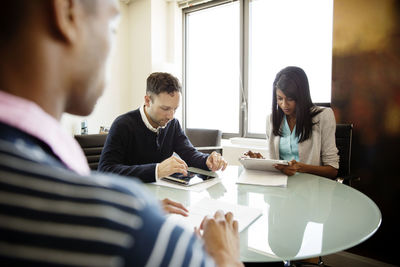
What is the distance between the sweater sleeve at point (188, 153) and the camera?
5.80 feet

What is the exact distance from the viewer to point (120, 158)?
1559 mm

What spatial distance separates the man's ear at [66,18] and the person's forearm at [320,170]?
1.54m

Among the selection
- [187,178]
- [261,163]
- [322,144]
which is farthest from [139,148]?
[322,144]

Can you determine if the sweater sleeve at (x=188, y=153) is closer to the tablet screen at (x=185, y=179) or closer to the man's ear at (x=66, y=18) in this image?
the tablet screen at (x=185, y=179)

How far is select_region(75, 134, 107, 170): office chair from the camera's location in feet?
6.82

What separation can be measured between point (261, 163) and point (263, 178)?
0.31 feet

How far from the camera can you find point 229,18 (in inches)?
147

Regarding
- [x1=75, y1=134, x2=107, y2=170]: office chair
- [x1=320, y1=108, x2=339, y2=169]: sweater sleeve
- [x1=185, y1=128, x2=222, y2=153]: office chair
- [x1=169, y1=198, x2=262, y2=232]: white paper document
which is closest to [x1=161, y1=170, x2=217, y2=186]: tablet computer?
[x1=169, y1=198, x2=262, y2=232]: white paper document

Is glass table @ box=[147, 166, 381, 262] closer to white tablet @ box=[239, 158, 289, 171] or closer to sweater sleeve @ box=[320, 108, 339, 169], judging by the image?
white tablet @ box=[239, 158, 289, 171]

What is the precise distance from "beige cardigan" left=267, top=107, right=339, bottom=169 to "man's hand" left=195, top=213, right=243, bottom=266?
143 centimetres

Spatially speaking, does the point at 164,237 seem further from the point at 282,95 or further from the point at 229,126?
the point at 229,126

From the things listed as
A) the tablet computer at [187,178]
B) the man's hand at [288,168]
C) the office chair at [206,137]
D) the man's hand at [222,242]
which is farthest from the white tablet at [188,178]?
the office chair at [206,137]


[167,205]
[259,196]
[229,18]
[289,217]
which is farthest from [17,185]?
[229,18]

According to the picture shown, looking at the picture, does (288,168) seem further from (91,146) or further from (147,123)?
(91,146)
